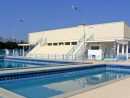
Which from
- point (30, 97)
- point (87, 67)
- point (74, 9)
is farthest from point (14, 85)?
point (74, 9)

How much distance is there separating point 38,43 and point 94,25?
1116cm

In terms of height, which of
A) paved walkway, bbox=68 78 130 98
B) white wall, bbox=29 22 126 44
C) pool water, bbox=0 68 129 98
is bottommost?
pool water, bbox=0 68 129 98

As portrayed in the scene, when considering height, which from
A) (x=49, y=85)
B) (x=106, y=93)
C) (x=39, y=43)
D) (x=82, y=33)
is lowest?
(x=49, y=85)

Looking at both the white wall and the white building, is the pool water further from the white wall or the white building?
the white wall

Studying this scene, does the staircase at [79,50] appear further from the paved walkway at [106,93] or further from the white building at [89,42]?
the paved walkway at [106,93]

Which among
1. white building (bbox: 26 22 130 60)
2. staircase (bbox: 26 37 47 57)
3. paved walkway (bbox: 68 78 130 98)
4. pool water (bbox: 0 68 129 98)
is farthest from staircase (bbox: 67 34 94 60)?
paved walkway (bbox: 68 78 130 98)

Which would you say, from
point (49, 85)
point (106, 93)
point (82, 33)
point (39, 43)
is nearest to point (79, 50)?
point (82, 33)

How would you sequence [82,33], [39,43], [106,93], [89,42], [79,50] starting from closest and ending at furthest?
[106,93], [79,50], [89,42], [82,33], [39,43]

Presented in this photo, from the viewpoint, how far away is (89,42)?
2603 cm

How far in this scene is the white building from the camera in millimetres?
24033

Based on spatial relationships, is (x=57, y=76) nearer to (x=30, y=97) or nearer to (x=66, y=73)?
(x=66, y=73)

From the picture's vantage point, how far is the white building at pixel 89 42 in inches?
946

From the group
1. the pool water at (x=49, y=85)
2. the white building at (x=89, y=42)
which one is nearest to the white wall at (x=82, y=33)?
the white building at (x=89, y=42)

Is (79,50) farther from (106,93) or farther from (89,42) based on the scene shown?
(106,93)
